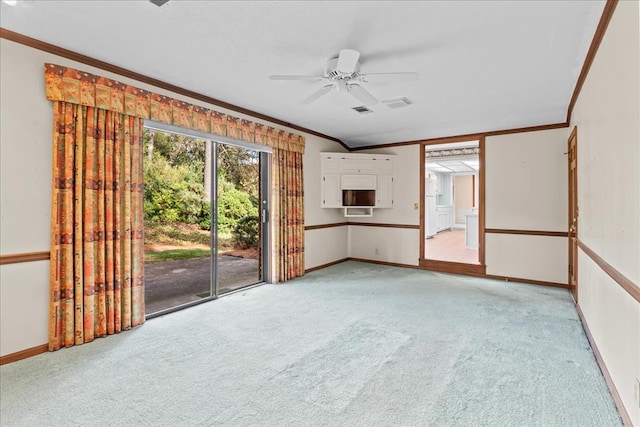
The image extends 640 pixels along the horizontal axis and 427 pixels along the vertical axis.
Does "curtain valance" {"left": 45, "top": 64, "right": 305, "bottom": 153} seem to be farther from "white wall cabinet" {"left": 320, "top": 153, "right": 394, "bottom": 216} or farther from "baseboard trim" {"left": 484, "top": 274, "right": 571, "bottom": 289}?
"baseboard trim" {"left": 484, "top": 274, "right": 571, "bottom": 289}

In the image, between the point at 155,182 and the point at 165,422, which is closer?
the point at 165,422

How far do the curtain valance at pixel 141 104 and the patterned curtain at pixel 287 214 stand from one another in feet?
1.43

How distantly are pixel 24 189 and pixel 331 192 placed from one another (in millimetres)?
4061

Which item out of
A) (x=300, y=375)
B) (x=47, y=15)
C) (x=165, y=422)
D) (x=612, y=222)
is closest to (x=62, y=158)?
(x=47, y=15)

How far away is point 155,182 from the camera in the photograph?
4273 millimetres

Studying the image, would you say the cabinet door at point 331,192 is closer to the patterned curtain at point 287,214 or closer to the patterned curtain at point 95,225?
the patterned curtain at point 287,214

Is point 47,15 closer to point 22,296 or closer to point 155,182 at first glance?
point 22,296

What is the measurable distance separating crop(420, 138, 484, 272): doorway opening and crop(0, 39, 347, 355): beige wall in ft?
17.1

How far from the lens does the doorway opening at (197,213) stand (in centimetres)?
388

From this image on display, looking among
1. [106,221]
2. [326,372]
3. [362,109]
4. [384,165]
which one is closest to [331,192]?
[384,165]

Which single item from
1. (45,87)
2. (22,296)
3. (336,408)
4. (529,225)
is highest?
(45,87)

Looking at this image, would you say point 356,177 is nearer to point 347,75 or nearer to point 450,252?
point 450,252

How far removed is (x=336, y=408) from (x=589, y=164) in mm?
2846

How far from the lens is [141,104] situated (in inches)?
120
